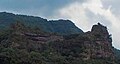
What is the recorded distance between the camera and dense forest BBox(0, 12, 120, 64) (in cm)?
6672

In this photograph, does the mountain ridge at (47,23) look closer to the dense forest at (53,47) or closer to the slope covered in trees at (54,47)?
the dense forest at (53,47)

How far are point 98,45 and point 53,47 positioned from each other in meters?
9.04

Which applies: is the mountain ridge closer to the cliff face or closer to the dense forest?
the cliff face

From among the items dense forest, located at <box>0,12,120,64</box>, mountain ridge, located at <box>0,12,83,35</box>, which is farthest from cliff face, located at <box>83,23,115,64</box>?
mountain ridge, located at <box>0,12,83,35</box>

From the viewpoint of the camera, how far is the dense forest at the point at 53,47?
66719 millimetres

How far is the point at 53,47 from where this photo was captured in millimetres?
77438

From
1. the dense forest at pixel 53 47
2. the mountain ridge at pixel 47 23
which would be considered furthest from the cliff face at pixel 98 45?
the mountain ridge at pixel 47 23

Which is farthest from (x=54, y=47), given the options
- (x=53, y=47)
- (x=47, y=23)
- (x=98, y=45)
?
(x=47, y=23)

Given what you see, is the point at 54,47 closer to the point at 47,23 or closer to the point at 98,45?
the point at 98,45

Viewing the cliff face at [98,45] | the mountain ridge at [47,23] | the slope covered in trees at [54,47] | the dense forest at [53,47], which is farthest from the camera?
the mountain ridge at [47,23]

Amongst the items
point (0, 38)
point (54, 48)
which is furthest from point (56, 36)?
point (0, 38)

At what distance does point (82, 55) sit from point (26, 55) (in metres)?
13.2

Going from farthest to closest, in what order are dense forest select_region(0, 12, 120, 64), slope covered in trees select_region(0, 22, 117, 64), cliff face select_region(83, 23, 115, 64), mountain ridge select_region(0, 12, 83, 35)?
mountain ridge select_region(0, 12, 83, 35)
cliff face select_region(83, 23, 115, 64)
slope covered in trees select_region(0, 22, 117, 64)
dense forest select_region(0, 12, 120, 64)

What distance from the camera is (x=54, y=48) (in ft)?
253
